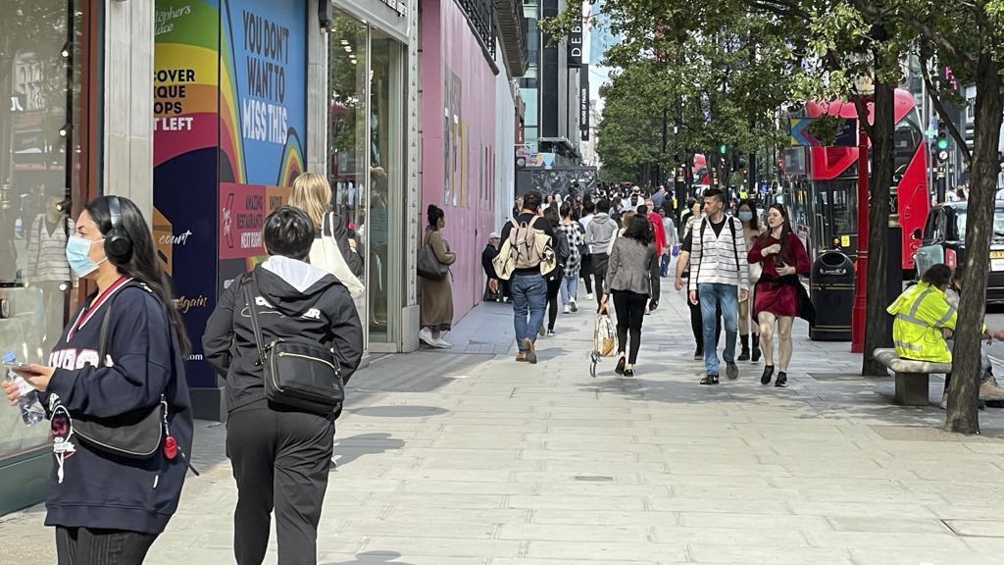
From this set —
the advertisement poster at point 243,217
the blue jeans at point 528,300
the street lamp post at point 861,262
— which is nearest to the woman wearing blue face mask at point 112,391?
the advertisement poster at point 243,217

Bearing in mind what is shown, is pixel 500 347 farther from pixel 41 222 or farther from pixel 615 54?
pixel 41 222

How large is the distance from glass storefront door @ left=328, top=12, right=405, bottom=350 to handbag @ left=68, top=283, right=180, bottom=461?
35.4ft

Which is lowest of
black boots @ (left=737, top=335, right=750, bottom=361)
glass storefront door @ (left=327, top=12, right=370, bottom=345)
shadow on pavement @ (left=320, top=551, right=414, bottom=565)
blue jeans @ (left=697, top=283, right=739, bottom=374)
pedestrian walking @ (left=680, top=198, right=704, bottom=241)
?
shadow on pavement @ (left=320, top=551, right=414, bottom=565)

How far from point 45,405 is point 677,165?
4800 cm

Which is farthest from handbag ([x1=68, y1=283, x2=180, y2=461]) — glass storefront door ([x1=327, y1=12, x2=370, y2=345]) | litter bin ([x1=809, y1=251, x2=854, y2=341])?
litter bin ([x1=809, y1=251, x2=854, y2=341])

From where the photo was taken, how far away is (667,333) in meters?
20.5

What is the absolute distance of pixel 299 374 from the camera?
16.4 feet

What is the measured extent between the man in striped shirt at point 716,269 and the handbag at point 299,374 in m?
8.92

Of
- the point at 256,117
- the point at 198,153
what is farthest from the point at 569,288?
the point at 198,153

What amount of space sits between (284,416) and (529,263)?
10.6 meters

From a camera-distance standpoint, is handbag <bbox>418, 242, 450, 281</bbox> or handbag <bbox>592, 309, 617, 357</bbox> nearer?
handbag <bbox>592, 309, 617, 357</bbox>

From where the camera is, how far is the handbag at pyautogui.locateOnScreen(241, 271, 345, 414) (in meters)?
4.98

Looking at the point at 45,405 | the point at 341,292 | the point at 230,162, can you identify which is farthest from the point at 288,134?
the point at 45,405

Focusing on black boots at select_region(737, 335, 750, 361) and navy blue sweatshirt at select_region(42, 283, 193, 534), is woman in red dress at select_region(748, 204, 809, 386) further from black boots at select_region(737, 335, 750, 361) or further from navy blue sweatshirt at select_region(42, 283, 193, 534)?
navy blue sweatshirt at select_region(42, 283, 193, 534)
